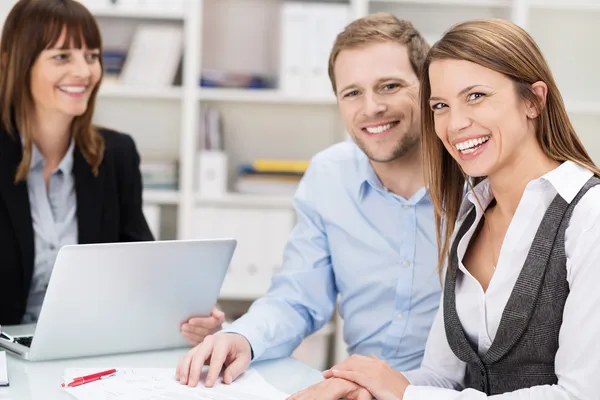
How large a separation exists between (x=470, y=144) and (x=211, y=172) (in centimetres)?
224

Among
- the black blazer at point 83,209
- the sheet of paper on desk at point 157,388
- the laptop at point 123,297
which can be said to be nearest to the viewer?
the sheet of paper on desk at point 157,388

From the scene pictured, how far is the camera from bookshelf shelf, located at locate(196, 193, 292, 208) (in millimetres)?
3527

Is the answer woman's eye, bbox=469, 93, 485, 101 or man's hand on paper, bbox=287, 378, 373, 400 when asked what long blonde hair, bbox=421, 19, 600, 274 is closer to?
woman's eye, bbox=469, 93, 485, 101

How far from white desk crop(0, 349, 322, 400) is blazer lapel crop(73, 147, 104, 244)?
2.28ft

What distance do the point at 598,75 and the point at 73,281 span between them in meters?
3.07

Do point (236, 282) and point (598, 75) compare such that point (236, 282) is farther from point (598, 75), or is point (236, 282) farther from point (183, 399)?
point (183, 399)

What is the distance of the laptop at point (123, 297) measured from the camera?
57.6 inches

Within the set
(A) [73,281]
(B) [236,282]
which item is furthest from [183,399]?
(B) [236,282]

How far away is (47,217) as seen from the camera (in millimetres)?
2203

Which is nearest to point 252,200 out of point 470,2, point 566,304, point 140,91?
point 140,91

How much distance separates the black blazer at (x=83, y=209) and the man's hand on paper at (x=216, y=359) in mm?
815

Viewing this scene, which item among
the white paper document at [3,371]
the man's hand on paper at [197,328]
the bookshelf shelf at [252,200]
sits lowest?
the bookshelf shelf at [252,200]

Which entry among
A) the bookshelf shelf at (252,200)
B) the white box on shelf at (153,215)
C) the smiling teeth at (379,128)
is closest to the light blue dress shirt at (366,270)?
the smiling teeth at (379,128)

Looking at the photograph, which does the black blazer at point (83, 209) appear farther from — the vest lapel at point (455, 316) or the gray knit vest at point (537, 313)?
the gray knit vest at point (537, 313)
